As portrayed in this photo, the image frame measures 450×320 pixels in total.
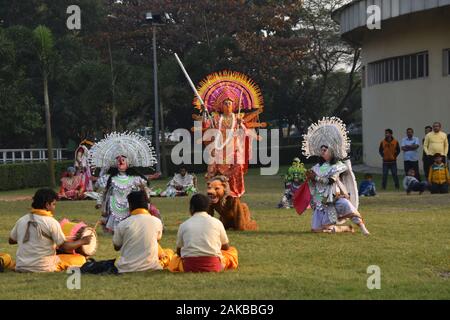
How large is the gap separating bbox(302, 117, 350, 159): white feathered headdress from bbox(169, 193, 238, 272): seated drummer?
4459 millimetres

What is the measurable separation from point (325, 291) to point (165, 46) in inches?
1515

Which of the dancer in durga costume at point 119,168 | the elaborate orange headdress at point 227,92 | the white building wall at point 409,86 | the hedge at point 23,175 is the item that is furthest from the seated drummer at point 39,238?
the hedge at point 23,175

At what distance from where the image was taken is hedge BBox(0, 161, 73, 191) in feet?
102

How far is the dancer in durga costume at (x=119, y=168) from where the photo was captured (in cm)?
1417

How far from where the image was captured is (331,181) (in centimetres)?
1401

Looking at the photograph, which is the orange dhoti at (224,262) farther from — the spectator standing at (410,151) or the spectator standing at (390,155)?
the spectator standing at (390,155)

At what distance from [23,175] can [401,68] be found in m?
13.5

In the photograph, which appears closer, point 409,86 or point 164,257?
point 164,257

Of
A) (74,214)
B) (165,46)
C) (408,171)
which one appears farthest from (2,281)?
(165,46)

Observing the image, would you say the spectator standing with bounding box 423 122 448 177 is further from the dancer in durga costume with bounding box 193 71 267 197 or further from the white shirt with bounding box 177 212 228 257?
the white shirt with bounding box 177 212 228 257

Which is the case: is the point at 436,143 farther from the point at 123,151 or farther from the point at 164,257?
the point at 164,257

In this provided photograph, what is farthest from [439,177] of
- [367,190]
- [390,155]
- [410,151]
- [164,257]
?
[164,257]

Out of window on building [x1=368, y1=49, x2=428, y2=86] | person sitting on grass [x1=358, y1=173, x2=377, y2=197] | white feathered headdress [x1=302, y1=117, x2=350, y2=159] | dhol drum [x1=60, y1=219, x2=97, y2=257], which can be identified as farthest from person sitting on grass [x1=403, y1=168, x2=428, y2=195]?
dhol drum [x1=60, y1=219, x2=97, y2=257]
